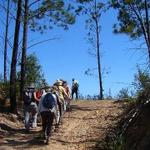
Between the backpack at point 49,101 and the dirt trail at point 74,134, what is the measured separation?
1.16 meters

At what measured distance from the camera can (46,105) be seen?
53.9ft

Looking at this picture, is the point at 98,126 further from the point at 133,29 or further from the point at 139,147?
the point at 133,29

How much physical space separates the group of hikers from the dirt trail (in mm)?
382

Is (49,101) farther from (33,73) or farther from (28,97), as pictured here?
(33,73)

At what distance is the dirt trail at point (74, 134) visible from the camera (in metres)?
16.3

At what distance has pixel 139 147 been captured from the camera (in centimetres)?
1331

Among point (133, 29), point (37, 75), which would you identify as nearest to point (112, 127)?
point (37, 75)

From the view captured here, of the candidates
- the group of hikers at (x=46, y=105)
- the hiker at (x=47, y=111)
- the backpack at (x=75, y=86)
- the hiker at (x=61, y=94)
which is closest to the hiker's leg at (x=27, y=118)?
the group of hikers at (x=46, y=105)

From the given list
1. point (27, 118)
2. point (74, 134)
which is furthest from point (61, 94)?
point (74, 134)

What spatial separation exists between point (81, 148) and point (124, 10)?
21.0 meters

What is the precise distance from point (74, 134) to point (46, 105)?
2370 mm

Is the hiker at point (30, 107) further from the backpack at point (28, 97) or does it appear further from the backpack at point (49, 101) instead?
the backpack at point (49, 101)

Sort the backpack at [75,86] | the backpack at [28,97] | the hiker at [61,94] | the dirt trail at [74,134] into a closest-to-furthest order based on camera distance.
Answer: the dirt trail at [74,134] → the backpack at [28,97] → the hiker at [61,94] → the backpack at [75,86]

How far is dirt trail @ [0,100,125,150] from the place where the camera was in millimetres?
16312
